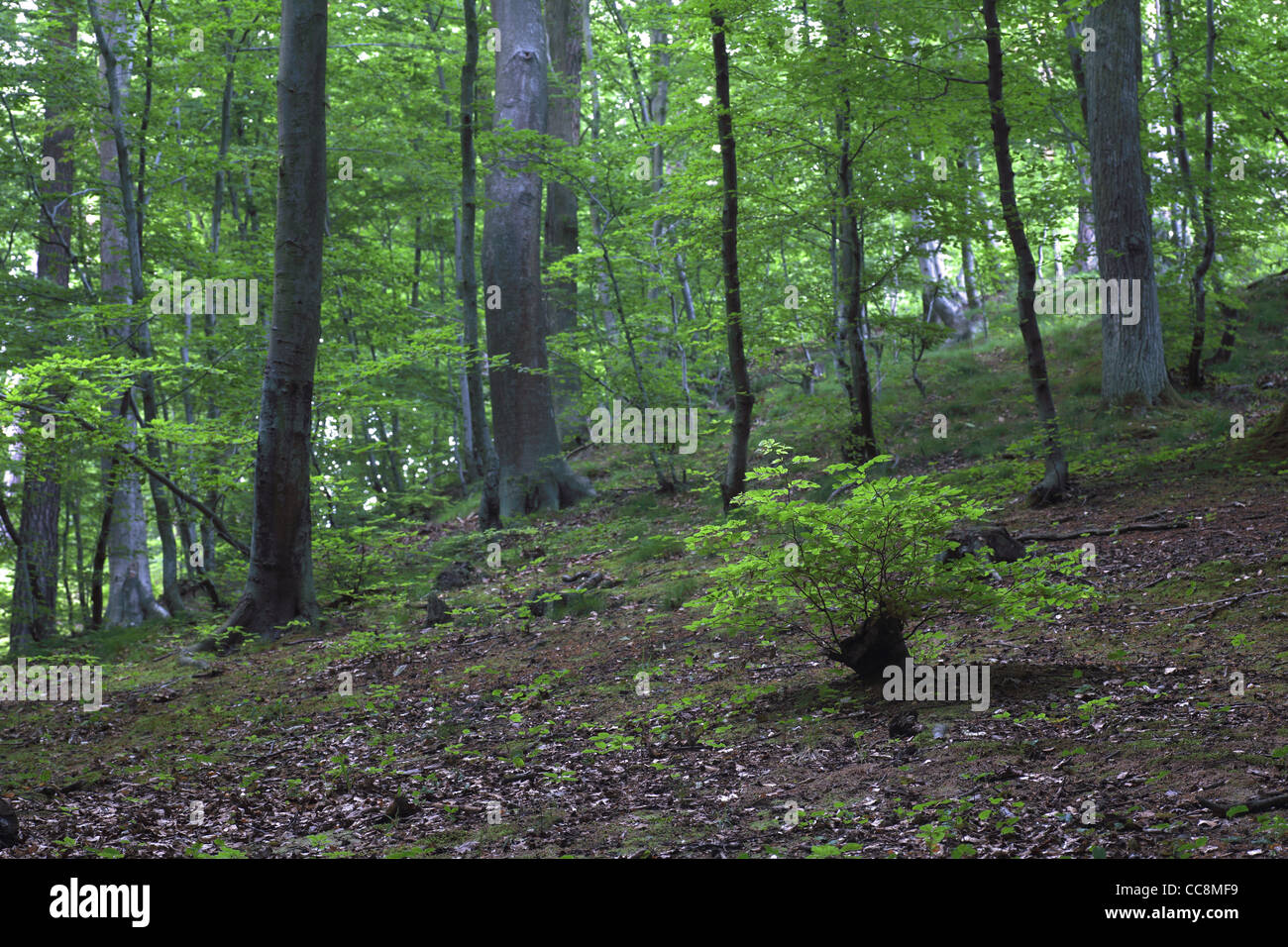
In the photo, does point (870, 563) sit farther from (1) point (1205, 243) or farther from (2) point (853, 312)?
(1) point (1205, 243)

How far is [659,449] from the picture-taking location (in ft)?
44.7

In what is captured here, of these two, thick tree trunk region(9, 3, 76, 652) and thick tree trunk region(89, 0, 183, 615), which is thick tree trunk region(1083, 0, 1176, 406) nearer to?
thick tree trunk region(89, 0, 183, 615)

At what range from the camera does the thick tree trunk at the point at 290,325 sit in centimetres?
885

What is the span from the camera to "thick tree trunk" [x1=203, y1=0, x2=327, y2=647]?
885cm

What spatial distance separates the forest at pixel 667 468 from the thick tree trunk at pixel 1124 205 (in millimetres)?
48

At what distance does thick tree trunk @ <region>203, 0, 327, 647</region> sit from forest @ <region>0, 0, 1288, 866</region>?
5cm

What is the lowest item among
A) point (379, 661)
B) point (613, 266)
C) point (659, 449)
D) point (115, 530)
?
point (379, 661)

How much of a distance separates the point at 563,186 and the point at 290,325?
817cm

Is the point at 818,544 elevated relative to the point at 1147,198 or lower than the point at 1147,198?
lower

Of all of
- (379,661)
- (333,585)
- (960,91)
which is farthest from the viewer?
(333,585)

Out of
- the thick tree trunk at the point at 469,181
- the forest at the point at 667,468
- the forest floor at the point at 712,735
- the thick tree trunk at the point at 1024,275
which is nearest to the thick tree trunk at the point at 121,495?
the forest at the point at 667,468

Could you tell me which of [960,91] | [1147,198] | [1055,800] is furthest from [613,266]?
[1055,800]

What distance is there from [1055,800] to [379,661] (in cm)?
602
